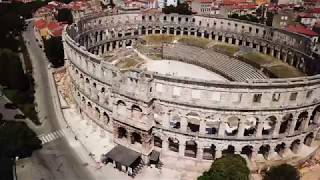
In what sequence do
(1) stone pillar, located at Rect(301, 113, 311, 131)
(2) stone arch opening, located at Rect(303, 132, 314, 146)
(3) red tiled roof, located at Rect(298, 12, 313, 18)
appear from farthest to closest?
(3) red tiled roof, located at Rect(298, 12, 313, 18), (2) stone arch opening, located at Rect(303, 132, 314, 146), (1) stone pillar, located at Rect(301, 113, 311, 131)

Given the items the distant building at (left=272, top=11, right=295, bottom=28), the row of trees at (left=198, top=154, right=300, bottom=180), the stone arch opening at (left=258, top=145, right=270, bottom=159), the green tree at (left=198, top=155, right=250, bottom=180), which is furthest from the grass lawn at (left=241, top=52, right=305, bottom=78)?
the distant building at (left=272, top=11, right=295, bottom=28)

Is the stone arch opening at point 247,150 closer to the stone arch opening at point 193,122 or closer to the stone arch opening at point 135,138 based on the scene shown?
the stone arch opening at point 193,122

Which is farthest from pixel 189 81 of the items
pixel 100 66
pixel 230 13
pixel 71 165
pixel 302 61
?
pixel 230 13

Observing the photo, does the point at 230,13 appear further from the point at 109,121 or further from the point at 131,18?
the point at 109,121

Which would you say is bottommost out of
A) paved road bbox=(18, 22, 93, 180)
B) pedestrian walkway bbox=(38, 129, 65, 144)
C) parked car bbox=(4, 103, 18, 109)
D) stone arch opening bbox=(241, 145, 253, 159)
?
paved road bbox=(18, 22, 93, 180)

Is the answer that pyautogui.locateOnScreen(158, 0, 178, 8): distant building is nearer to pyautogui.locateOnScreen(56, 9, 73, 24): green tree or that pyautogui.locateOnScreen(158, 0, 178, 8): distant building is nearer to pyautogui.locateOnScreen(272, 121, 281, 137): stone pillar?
pyautogui.locateOnScreen(56, 9, 73, 24): green tree
